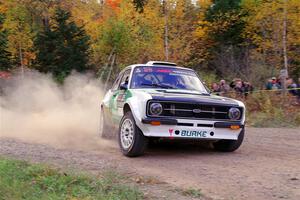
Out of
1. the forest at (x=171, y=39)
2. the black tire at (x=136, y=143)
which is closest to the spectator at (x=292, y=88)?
the forest at (x=171, y=39)

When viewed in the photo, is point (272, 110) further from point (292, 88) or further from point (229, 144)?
point (229, 144)

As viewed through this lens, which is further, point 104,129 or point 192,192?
point 104,129

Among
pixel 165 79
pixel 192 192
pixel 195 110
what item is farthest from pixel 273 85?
pixel 192 192

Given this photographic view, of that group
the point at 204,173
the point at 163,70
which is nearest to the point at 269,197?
the point at 204,173

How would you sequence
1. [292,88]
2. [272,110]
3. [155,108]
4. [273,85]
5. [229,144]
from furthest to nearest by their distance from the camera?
[273,85] < [292,88] < [272,110] < [229,144] < [155,108]

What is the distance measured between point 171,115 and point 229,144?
160 centimetres

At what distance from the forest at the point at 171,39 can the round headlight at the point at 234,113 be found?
1516 cm

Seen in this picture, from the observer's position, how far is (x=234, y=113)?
29.4ft

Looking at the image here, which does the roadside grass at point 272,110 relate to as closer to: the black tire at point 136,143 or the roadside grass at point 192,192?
the black tire at point 136,143

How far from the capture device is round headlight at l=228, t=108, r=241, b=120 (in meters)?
8.94

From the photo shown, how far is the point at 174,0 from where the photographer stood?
3072 cm

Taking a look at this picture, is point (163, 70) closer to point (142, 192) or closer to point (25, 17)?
point (142, 192)

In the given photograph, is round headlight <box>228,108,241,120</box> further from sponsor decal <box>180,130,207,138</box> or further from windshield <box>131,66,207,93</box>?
windshield <box>131,66,207,93</box>

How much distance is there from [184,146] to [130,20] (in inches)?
988
